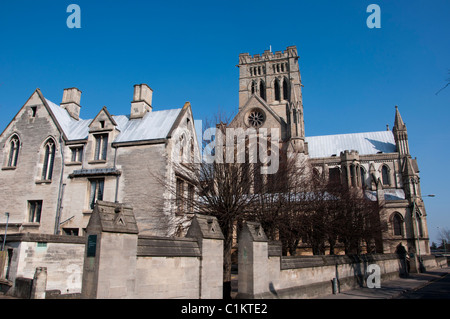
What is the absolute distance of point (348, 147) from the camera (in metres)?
63.1

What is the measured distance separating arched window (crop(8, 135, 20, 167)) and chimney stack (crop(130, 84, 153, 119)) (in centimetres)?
840

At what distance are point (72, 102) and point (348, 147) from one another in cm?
4893

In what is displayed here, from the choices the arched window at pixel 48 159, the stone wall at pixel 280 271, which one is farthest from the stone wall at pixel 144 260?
the arched window at pixel 48 159

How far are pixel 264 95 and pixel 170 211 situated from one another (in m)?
50.5

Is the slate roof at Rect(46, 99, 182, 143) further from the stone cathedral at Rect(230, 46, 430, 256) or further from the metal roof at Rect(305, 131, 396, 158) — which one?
the metal roof at Rect(305, 131, 396, 158)

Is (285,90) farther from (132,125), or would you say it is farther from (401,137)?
(132,125)

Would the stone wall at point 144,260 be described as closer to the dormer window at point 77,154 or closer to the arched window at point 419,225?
the dormer window at point 77,154

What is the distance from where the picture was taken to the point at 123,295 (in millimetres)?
8570

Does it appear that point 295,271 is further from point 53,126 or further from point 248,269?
point 53,126

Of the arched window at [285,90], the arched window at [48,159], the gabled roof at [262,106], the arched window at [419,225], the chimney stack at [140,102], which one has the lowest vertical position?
the arched window at [419,225]

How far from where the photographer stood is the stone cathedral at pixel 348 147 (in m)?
48.4

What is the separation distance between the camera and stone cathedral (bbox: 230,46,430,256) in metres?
48.4

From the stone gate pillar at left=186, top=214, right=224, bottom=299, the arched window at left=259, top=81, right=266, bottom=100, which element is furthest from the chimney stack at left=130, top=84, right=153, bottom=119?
the arched window at left=259, top=81, right=266, bottom=100
